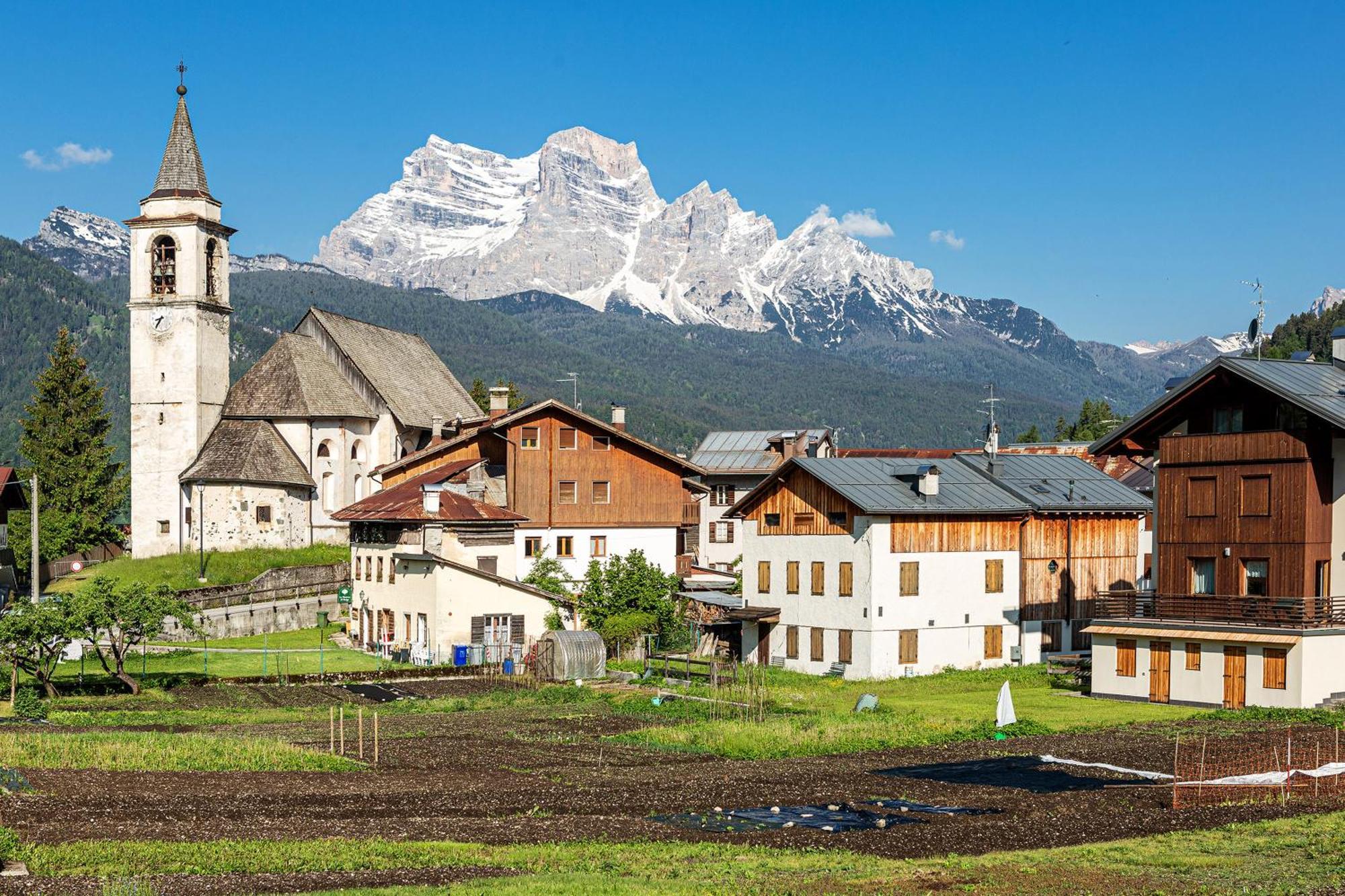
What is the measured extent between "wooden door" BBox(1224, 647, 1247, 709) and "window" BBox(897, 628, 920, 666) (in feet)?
44.8

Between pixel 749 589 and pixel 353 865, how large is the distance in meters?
37.5

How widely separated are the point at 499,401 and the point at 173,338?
751 inches

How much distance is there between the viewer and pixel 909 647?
5431cm

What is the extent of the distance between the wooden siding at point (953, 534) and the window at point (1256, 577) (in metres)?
13.5

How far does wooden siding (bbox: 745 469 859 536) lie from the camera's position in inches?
2200

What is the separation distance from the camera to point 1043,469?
63.2 metres

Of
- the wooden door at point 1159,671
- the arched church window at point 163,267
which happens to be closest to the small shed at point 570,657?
the wooden door at point 1159,671

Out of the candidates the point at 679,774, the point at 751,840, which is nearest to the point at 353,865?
the point at 751,840

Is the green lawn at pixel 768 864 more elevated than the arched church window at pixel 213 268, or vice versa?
the arched church window at pixel 213 268

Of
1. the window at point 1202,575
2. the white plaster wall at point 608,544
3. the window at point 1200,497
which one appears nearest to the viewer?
the window at point 1202,575

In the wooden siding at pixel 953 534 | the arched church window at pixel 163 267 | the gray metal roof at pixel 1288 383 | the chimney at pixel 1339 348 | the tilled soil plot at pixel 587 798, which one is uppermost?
the arched church window at pixel 163 267

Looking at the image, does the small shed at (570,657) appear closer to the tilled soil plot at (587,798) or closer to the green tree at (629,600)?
the green tree at (629,600)

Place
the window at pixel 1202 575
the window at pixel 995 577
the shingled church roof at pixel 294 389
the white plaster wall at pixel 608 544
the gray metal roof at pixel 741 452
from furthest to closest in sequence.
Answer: the gray metal roof at pixel 741 452
the shingled church roof at pixel 294 389
the white plaster wall at pixel 608 544
the window at pixel 995 577
the window at pixel 1202 575

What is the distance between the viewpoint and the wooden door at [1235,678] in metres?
41.9
